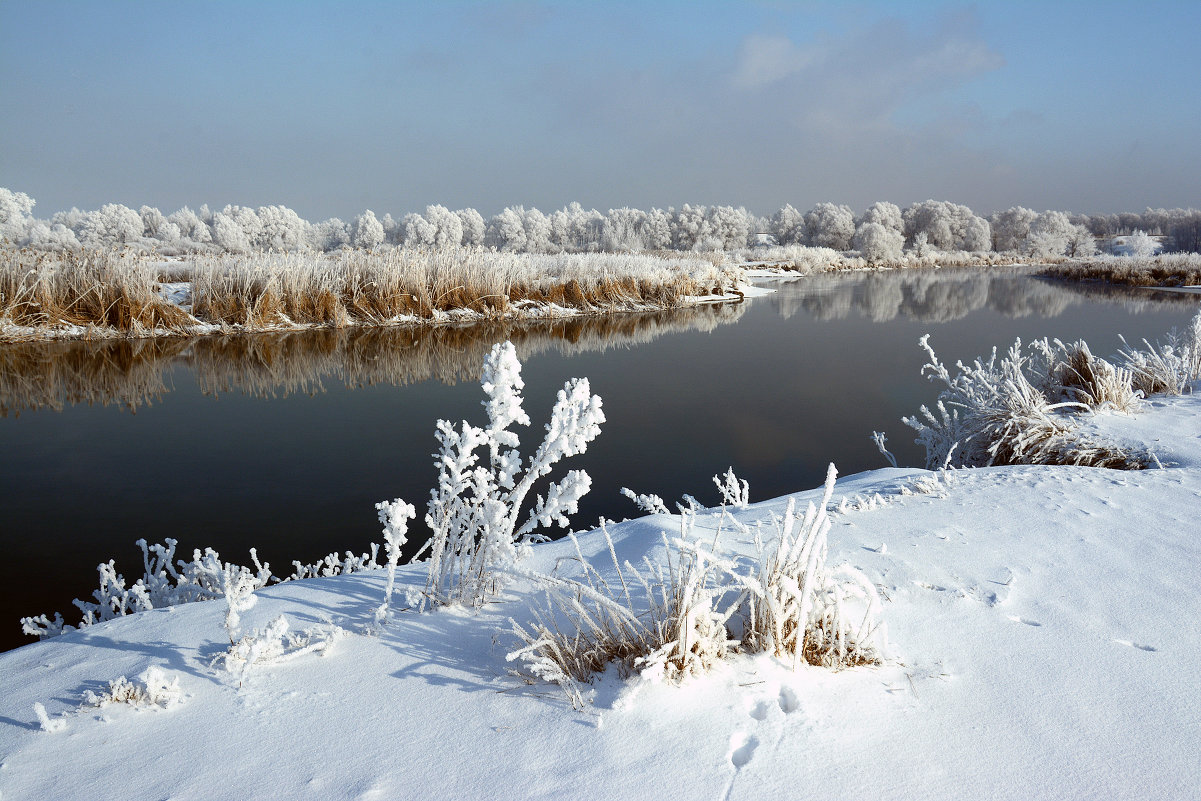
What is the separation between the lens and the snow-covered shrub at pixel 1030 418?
3.78m

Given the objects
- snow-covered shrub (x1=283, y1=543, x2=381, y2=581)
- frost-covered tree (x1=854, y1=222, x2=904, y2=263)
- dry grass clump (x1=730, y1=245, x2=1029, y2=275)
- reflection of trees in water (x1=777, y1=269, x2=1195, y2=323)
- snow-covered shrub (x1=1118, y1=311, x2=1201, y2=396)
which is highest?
frost-covered tree (x1=854, y1=222, x2=904, y2=263)

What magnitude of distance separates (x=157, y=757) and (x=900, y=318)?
A: 44.5 feet

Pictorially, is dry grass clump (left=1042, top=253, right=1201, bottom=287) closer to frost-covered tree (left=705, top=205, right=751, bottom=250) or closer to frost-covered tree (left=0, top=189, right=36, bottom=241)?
frost-covered tree (left=705, top=205, right=751, bottom=250)

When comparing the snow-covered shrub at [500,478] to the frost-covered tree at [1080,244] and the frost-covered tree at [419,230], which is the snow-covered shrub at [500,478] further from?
the frost-covered tree at [1080,244]

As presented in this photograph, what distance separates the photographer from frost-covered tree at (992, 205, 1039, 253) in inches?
1876

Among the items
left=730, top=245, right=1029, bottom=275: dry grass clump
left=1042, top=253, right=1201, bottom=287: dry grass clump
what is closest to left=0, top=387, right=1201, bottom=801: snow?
left=1042, top=253, right=1201, bottom=287: dry grass clump

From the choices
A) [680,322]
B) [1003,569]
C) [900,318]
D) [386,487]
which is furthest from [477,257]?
[1003,569]

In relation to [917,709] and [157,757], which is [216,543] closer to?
[157,757]

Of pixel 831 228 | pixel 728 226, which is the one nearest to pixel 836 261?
pixel 728 226

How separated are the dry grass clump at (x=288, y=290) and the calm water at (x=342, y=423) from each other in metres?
0.73

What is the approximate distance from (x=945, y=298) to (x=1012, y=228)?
39.4m

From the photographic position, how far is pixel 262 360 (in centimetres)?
768

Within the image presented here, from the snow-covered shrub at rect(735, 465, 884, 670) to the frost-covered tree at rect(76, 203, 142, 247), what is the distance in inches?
1679

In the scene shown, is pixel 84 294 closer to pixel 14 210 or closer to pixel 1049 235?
pixel 14 210
